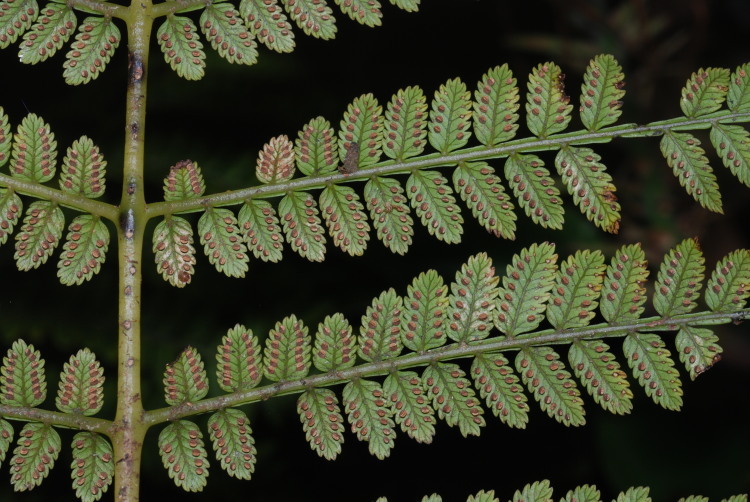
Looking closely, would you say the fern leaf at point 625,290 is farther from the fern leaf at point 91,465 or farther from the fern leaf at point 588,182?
the fern leaf at point 91,465

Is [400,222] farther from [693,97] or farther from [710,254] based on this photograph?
[710,254]

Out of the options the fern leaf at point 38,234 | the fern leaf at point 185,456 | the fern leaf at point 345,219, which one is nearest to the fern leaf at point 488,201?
the fern leaf at point 345,219

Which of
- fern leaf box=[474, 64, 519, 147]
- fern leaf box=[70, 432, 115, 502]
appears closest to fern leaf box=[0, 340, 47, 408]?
fern leaf box=[70, 432, 115, 502]

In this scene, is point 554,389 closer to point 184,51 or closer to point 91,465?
point 91,465

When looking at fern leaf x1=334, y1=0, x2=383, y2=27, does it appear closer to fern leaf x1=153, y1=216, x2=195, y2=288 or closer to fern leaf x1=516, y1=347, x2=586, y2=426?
fern leaf x1=153, y1=216, x2=195, y2=288

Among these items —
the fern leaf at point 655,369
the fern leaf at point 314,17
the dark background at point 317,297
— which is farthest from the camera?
the dark background at point 317,297

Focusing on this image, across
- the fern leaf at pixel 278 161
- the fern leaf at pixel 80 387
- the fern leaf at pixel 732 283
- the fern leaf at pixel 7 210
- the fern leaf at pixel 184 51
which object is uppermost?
the fern leaf at pixel 184 51

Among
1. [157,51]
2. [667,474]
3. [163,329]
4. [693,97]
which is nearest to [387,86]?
[157,51]
